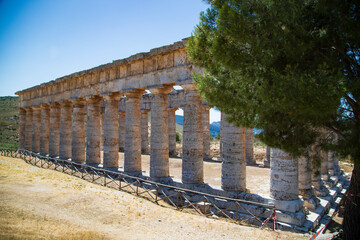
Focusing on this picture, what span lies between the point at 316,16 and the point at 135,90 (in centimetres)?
1151

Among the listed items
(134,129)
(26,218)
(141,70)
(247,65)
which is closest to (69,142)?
(134,129)

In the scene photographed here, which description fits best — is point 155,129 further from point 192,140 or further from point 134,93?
point 134,93

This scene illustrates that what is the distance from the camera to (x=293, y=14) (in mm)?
5320

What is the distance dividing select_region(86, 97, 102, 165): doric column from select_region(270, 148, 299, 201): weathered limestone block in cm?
1259

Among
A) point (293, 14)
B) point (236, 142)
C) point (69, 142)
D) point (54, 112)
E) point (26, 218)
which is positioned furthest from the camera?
point (54, 112)

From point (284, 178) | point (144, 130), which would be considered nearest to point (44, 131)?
point (144, 130)

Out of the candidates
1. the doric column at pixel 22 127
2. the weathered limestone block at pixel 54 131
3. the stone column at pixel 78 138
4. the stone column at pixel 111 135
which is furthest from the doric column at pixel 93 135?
the doric column at pixel 22 127

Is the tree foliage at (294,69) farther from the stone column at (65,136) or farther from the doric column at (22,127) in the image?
the doric column at (22,127)

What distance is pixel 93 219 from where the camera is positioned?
869 centimetres

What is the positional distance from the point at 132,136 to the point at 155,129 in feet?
6.69

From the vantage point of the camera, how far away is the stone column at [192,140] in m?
12.6

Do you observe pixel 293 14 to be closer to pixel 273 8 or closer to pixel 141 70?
pixel 273 8

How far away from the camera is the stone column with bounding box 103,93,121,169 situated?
1692cm

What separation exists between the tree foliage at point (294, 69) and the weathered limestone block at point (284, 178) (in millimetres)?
3007
